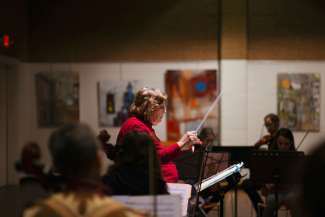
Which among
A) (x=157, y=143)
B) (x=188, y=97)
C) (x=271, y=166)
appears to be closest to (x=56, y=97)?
(x=188, y=97)

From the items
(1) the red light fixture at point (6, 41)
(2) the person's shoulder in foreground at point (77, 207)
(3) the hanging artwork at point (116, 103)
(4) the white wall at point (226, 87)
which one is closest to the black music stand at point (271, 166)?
(2) the person's shoulder in foreground at point (77, 207)

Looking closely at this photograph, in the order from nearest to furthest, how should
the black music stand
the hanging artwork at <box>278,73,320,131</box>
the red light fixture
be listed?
the black music stand
the red light fixture
the hanging artwork at <box>278,73,320,131</box>

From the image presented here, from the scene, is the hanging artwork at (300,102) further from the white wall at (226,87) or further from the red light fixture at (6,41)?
the red light fixture at (6,41)

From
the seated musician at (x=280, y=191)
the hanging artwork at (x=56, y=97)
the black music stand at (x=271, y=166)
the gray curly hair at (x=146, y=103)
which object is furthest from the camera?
the hanging artwork at (x=56, y=97)

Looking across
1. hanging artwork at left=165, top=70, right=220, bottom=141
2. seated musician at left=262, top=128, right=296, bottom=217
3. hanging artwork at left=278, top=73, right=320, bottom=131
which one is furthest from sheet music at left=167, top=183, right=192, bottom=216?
hanging artwork at left=278, top=73, right=320, bottom=131

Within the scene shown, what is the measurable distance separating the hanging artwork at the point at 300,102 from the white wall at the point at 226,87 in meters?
0.09

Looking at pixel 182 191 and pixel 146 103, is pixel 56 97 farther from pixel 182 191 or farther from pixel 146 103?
pixel 182 191

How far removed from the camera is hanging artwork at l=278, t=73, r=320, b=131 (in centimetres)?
732

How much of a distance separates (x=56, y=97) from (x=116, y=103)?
893 mm

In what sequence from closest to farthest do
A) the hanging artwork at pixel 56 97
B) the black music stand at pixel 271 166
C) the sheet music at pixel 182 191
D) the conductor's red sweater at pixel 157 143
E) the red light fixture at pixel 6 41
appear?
the sheet music at pixel 182 191
the conductor's red sweater at pixel 157 143
the black music stand at pixel 271 166
the red light fixture at pixel 6 41
the hanging artwork at pixel 56 97

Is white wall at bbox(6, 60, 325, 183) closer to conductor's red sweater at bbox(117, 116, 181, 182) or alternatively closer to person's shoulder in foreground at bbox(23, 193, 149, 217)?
conductor's red sweater at bbox(117, 116, 181, 182)

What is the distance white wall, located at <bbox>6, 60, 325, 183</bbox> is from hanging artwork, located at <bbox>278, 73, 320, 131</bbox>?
0.09 metres

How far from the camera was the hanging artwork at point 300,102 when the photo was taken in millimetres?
7320

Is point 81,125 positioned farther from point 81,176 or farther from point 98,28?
point 98,28
